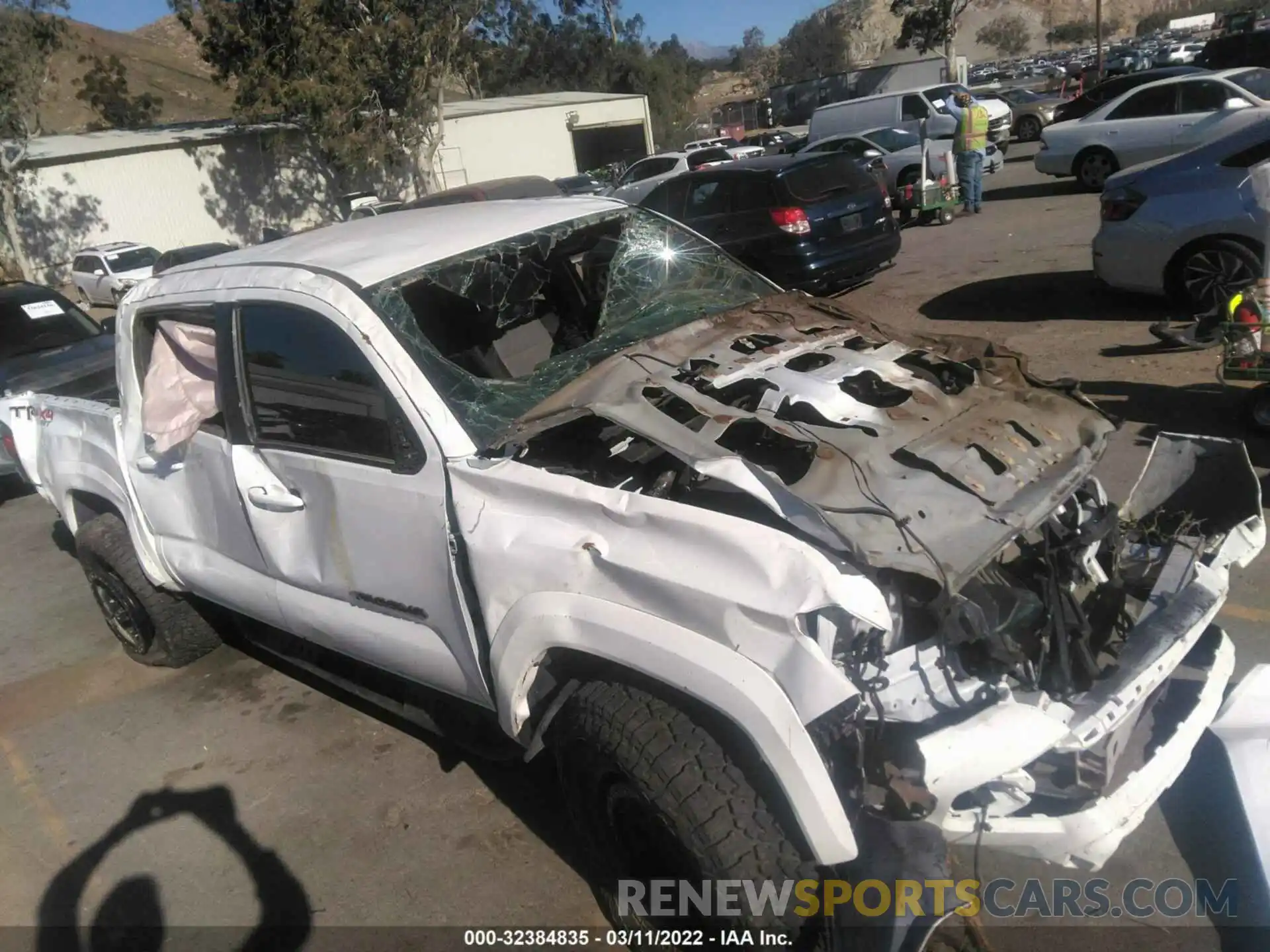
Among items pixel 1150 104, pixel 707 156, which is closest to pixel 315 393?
pixel 1150 104

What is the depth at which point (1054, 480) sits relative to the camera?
107 inches

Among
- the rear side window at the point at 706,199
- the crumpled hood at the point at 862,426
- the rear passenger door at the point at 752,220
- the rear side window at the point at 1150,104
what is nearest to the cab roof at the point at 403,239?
the crumpled hood at the point at 862,426

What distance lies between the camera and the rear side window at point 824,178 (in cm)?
1022

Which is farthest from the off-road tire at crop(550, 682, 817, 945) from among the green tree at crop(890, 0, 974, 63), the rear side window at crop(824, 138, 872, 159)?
the green tree at crop(890, 0, 974, 63)

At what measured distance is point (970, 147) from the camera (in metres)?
13.8

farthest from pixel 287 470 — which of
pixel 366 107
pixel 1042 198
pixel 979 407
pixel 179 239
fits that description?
pixel 179 239

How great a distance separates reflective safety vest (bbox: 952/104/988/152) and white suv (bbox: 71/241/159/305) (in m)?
15.9

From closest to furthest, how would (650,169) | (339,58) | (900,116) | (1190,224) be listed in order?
(1190,224)
(900,116)
(650,169)
(339,58)

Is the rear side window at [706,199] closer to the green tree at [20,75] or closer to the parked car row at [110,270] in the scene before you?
the parked car row at [110,270]

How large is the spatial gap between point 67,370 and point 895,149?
50.7ft

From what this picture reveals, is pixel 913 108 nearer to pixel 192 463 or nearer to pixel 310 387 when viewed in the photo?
pixel 192 463

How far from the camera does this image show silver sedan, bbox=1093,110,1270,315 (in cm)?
713

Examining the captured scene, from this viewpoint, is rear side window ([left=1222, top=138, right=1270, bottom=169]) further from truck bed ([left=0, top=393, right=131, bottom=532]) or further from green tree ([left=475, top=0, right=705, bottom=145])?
green tree ([left=475, top=0, right=705, bottom=145])

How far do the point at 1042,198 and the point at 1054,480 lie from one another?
14.4 metres
